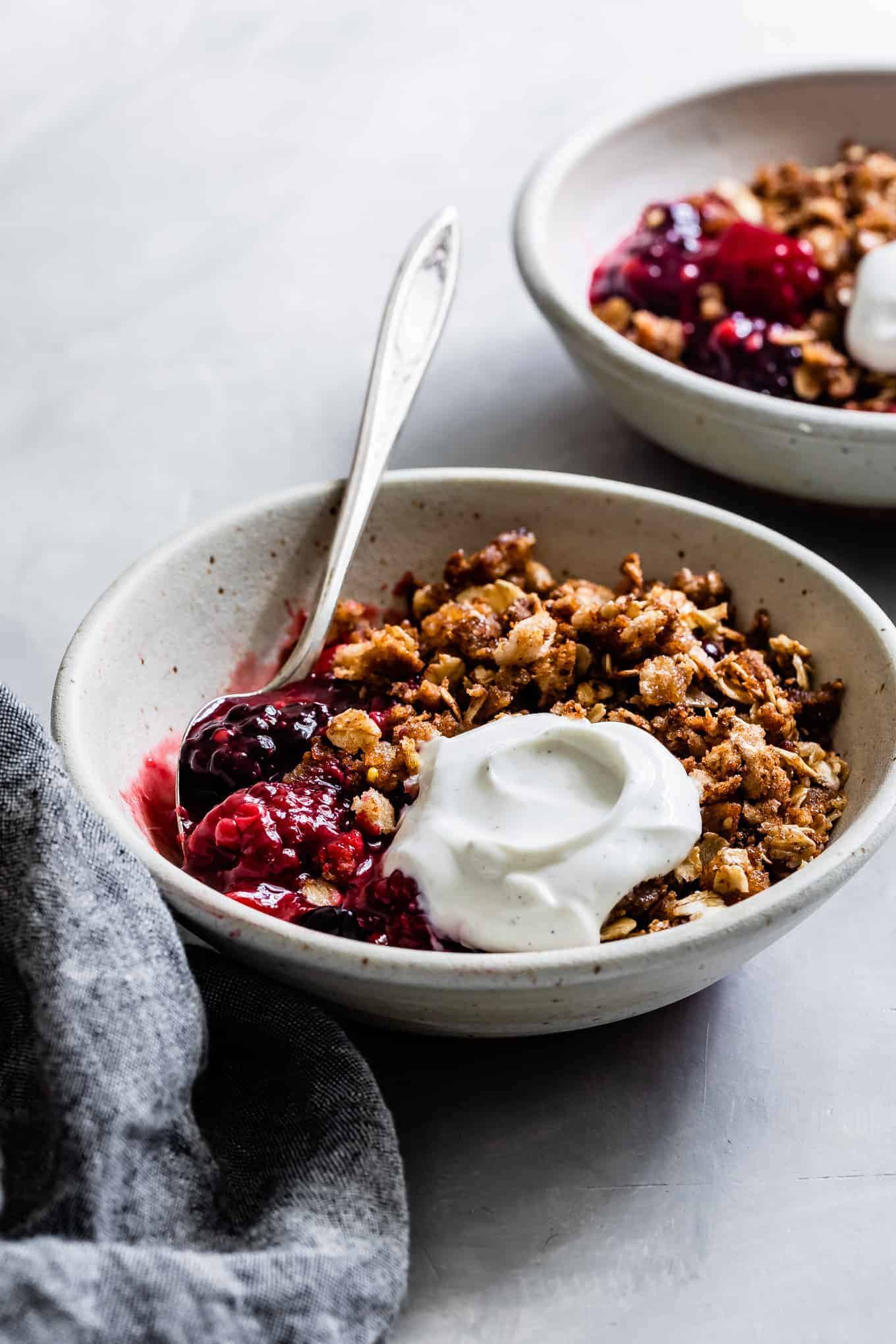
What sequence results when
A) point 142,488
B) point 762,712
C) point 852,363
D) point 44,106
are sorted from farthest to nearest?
1. point 44,106
2. point 142,488
3. point 852,363
4. point 762,712

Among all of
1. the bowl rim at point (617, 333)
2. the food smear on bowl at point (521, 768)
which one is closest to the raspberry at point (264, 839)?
the food smear on bowl at point (521, 768)

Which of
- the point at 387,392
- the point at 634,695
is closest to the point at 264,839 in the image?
the point at 634,695

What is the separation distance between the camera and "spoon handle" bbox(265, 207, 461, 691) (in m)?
1.34

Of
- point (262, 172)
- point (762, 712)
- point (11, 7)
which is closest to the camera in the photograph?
point (762, 712)

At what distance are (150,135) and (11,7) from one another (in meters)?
0.59

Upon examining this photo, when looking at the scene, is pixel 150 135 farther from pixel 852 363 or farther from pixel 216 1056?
pixel 216 1056

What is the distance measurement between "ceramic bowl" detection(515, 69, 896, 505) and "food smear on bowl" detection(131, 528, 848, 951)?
0.71 ft

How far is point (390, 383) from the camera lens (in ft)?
4.81

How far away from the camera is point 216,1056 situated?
1047mm

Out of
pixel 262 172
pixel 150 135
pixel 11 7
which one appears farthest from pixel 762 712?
pixel 11 7

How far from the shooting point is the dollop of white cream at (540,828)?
100 cm

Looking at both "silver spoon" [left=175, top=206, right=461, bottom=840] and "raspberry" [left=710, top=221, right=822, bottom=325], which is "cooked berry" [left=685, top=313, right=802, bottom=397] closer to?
"raspberry" [left=710, top=221, right=822, bottom=325]

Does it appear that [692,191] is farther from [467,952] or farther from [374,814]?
[467,952]

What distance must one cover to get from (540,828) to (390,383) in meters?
0.58
